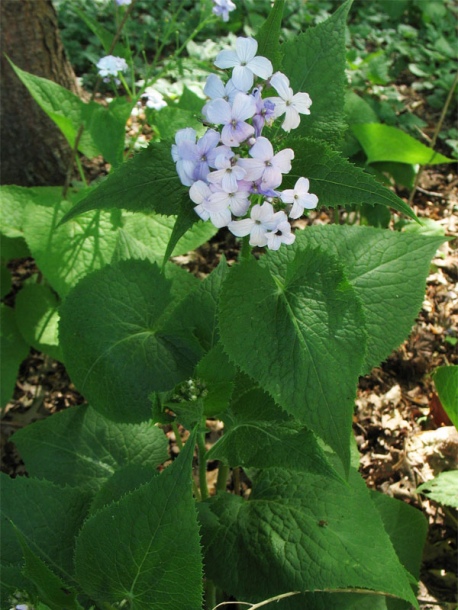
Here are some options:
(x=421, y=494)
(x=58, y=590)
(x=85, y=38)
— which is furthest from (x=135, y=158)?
(x=85, y=38)

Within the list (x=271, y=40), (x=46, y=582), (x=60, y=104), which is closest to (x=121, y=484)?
(x=46, y=582)

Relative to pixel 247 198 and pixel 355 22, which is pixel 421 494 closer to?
pixel 247 198

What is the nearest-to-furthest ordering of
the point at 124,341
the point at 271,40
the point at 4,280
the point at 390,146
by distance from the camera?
the point at 271,40 < the point at 124,341 < the point at 4,280 < the point at 390,146

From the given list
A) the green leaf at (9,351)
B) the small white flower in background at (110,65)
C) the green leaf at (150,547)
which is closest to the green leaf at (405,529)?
the green leaf at (150,547)

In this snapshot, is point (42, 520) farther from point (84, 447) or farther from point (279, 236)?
point (279, 236)

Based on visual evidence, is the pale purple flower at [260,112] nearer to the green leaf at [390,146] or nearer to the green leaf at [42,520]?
the green leaf at [42,520]

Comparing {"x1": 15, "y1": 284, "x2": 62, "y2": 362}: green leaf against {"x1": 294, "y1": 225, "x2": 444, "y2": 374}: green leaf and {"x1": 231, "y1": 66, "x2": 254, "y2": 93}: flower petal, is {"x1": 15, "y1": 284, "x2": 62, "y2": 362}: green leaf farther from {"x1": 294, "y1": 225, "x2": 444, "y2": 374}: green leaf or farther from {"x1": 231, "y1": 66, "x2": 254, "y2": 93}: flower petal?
{"x1": 231, "y1": 66, "x2": 254, "y2": 93}: flower petal
